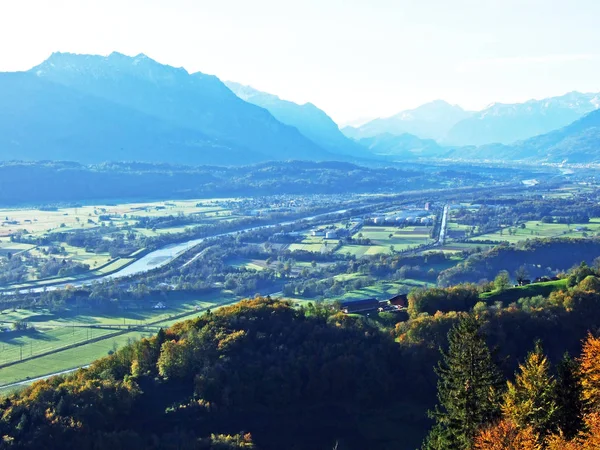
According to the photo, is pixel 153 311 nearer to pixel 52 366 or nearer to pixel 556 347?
pixel 52 366

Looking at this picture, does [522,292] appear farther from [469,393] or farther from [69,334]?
[69,334]

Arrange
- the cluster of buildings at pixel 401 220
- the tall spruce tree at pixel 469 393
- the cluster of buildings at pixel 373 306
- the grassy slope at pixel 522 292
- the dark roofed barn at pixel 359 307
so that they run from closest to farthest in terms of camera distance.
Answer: the tall spruce tree at pixel 469 393
the grassy slope at pixel 522 292
the cluster of buildings at pixel 373 306
the dark roofed barn at pixel 359 307
the cluster of buildings at pixel 401 220

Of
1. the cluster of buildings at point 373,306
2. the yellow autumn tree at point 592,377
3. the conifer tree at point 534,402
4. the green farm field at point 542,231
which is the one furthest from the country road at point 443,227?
the conifer tree at point 534,402

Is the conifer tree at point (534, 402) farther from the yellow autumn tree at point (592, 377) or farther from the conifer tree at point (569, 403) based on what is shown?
the yellow autumn tree at point (592, 377)

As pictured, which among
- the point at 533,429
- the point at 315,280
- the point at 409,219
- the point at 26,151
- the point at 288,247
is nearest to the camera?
the point at 533,429

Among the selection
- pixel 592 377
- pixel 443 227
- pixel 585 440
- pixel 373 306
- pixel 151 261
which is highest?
pixel 592 377

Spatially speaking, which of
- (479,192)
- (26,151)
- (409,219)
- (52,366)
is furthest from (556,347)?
(26,151)

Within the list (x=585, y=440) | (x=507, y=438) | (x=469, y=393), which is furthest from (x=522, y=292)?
(x=585, y=440)
